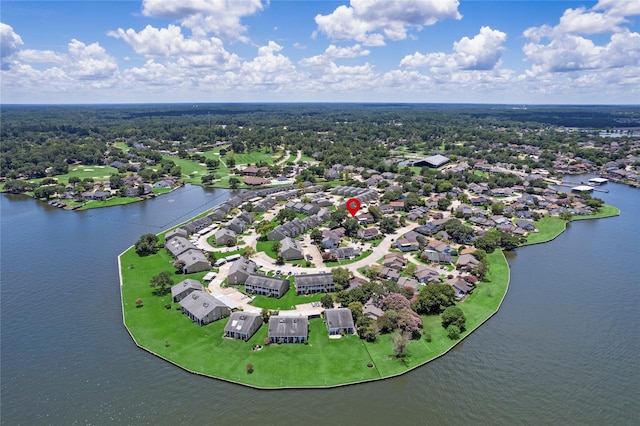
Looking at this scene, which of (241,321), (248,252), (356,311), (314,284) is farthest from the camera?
(248,252)

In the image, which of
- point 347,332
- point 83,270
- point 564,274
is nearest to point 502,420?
point 347,332

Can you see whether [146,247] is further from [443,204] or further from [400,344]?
[443,204]

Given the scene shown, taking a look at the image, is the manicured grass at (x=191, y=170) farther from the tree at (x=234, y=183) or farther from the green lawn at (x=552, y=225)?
the green lawn at (x=552, y=225)

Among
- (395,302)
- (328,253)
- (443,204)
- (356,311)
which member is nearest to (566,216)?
(443,204)

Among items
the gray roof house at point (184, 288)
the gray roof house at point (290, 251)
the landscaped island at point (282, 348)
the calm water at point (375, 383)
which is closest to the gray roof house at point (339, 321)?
the landscaped island at point (282, 348)

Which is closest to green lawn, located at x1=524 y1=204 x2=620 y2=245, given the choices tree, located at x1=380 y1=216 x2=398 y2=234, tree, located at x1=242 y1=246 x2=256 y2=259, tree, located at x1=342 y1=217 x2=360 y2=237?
tree, located at x1=380 y1=216 x2=398 y2=234

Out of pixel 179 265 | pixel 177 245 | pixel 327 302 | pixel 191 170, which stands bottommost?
pixel 327 302

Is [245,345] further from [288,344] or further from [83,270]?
[83,270]
